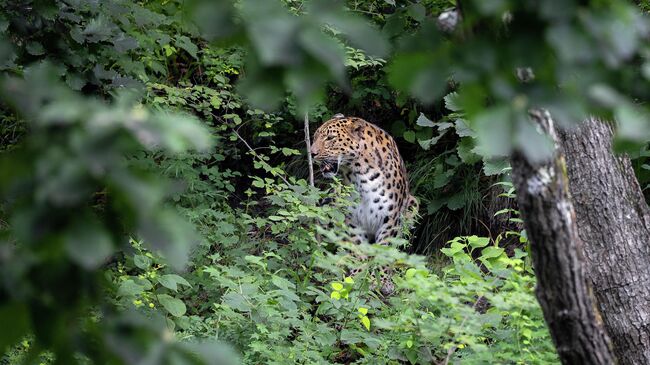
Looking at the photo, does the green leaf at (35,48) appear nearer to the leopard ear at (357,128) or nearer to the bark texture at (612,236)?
the bark texture at (612,236)

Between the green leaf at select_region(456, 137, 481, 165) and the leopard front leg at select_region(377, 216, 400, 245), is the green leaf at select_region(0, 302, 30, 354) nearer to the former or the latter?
the green leaf at select_region(456, 137, 481, 165)

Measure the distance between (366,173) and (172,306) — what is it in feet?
11.0

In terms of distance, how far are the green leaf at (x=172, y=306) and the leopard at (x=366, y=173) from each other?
293cm

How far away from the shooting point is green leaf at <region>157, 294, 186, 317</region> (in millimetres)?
4837

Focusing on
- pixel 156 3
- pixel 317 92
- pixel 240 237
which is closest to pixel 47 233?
pixel 317 92

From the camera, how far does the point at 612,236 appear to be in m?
3.85

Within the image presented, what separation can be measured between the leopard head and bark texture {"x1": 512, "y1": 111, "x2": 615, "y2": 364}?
511 centimetres

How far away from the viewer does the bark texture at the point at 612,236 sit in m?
3.77

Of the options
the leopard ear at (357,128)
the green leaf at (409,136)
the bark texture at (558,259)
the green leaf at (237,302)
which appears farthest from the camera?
the green leaf at (409,136)

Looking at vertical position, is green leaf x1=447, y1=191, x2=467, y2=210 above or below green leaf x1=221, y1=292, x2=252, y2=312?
below

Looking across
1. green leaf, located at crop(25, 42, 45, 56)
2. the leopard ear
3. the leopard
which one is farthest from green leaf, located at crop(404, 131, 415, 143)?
green leaf, located at crop(25, 42, 45, 56)

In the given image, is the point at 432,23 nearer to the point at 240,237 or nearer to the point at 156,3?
the point at 156,3

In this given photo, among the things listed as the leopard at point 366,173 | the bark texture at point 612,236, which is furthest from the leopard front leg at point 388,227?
the bark texture at point 612,236

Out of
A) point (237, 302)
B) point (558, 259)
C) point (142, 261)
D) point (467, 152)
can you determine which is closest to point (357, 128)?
point (467, 152)
